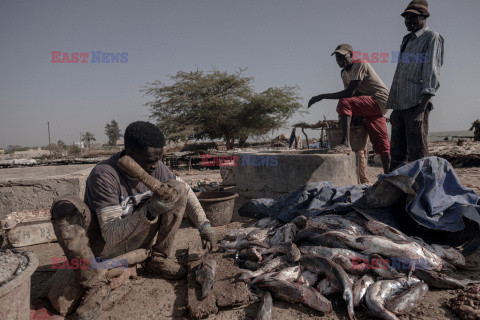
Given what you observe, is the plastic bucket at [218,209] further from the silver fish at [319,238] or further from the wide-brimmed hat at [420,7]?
the wide-brimmed hat at [420,7]

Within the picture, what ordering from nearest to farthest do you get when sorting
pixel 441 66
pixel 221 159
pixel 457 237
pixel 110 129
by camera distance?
pixel 457 237 < pixel 441 66 < pixel 221 159 < pixel 110 129

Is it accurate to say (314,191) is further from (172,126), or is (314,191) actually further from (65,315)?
(172,126)

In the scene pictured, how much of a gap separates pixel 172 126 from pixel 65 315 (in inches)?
650

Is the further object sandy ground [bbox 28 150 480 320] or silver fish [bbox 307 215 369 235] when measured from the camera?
silver fish [bbox 307 215 369 235]

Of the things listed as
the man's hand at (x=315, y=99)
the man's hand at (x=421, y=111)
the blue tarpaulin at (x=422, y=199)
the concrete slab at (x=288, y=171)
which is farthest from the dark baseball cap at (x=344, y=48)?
the blue tarpaulin at (x=422, y=199)

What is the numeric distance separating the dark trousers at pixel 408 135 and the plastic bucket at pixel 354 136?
759 millimetres

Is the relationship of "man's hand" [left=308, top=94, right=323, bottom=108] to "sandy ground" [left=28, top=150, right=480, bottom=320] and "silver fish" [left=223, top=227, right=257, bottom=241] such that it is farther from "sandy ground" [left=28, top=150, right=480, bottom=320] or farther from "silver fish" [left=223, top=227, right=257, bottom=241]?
"sandy ground" [left=28, top=150, right=480, bottom=320]

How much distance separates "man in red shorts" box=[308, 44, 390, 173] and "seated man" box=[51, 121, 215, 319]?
310 centimetres

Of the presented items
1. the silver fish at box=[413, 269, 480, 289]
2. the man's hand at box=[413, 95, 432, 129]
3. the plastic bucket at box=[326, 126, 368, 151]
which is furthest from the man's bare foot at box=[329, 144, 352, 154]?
the silver fish at box=[413, 269, 480, 289]

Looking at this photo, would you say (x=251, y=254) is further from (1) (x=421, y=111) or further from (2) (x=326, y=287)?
(1) (x=421, y=111)

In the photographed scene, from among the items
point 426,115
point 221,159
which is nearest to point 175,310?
point 426,115

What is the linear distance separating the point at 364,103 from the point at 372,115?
24cm

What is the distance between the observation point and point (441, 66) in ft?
11.4

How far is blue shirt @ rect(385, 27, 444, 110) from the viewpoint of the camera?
3.44 m
